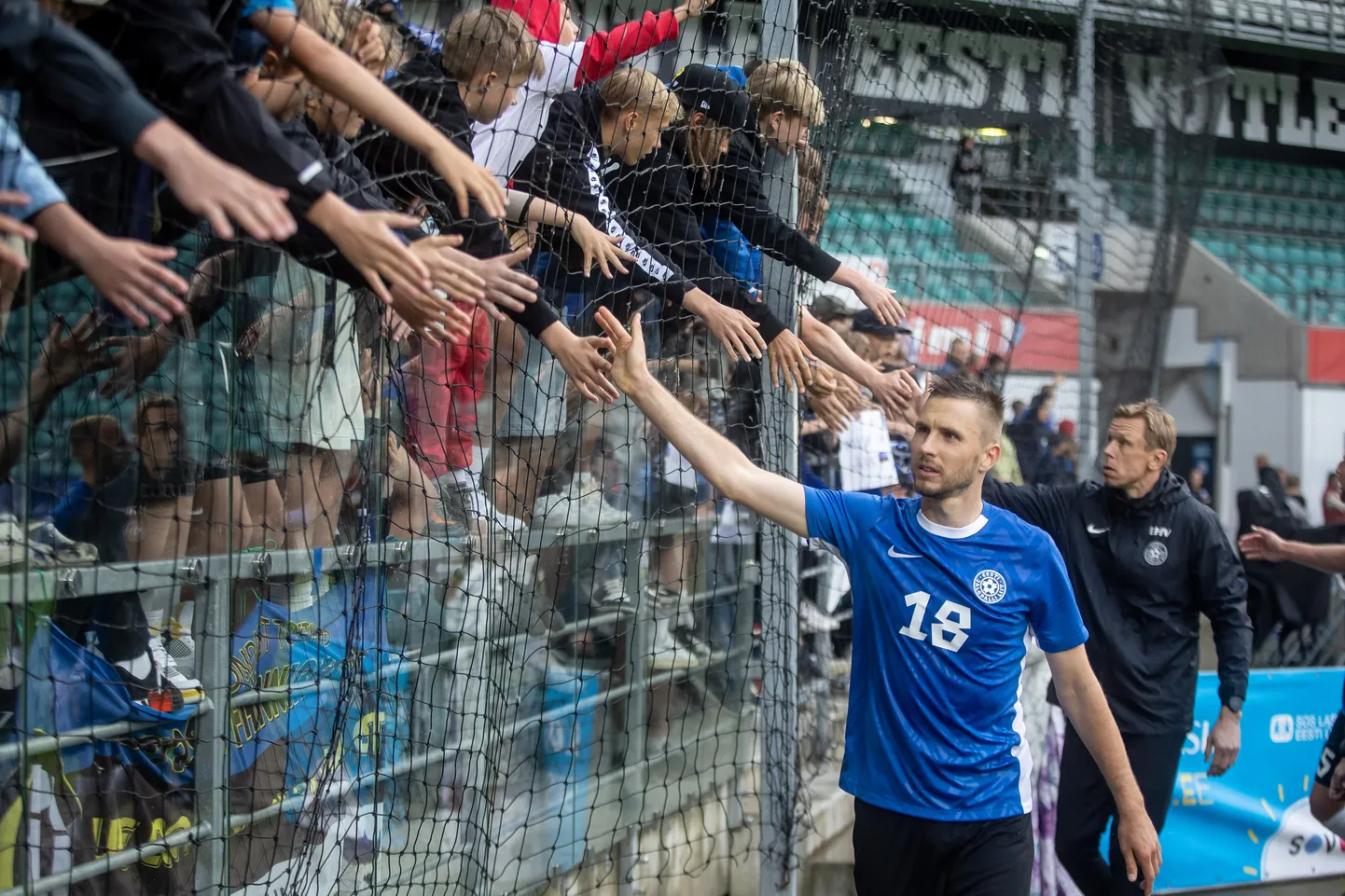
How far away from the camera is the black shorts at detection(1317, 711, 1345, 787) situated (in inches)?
195

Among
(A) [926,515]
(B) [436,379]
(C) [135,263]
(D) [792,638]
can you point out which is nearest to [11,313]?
(C) [135,263]

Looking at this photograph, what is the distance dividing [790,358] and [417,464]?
1341 mm

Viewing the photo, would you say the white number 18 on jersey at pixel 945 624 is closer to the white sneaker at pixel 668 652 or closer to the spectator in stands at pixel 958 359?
the white sneaker at pixel 668 652

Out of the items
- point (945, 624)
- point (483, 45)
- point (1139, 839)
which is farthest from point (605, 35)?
point (1139, 839)

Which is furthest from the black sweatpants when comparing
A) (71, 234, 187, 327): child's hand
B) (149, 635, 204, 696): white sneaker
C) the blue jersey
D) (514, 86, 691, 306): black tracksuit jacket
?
(71, 234, 187, 327): child's hand

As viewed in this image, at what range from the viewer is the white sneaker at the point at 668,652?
14.7 feet

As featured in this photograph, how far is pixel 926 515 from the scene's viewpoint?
337 centimetres

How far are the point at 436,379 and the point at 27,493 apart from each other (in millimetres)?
1198

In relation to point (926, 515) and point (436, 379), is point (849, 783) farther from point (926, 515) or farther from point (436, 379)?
point (436, 379)

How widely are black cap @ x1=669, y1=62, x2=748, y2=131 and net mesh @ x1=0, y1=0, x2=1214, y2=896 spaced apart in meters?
0.03

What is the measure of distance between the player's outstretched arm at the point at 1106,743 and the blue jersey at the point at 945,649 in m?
0.07

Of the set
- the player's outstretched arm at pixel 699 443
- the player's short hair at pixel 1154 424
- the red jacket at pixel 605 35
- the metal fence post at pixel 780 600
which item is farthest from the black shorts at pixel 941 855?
the red jacket at pixel 605 35

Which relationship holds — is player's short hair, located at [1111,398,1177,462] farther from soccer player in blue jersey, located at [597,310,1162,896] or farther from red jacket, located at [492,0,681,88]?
red jacket, located at [492,0,681,88]

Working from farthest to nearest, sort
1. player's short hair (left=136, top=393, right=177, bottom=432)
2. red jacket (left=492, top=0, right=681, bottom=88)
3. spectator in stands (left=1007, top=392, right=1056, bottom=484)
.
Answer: spectator in stands (left=1007, top=392, right=1056, bottom=484) < red jacket (left=492, top=0, right=681, bottom=88) < player's short hair (left=136, top=393, right=177, bottom=432)
